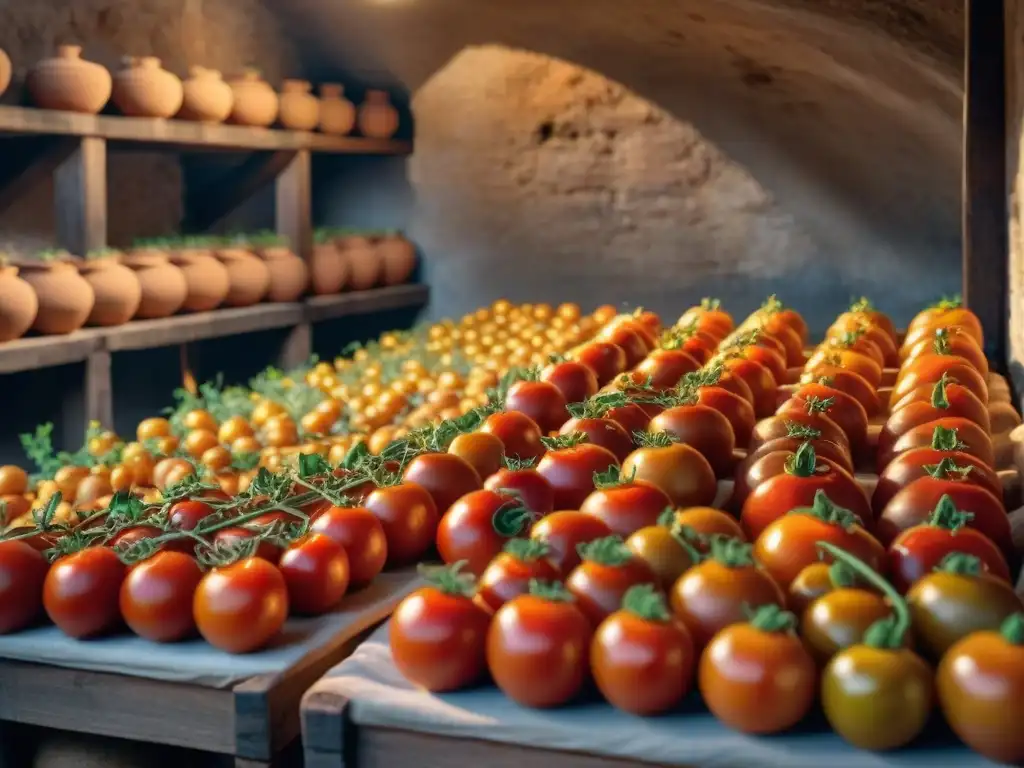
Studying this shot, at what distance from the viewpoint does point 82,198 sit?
4.54 meters

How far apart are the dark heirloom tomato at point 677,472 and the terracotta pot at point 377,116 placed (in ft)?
16.5

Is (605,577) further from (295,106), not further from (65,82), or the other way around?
(295,106)

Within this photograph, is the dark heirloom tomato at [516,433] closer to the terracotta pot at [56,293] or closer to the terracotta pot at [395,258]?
the terracotta pot at [56,293]

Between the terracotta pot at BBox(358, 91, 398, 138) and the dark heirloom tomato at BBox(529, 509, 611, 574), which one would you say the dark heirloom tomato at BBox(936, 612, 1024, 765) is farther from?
the terracotta pot at BBox(358, 91, 398, 138)

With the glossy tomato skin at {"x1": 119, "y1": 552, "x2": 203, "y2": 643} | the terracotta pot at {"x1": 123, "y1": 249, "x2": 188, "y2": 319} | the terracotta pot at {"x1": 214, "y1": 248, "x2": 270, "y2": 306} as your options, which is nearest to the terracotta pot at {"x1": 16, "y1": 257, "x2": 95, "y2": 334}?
the terracotta pot at {"x1": 123, "y1": 249, "x2": 188, "y2": 319}

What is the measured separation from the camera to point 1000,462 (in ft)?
7.81

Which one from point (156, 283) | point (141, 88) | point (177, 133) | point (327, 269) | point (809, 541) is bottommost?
point (809, 541)

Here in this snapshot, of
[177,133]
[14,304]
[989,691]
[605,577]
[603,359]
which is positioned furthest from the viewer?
[177,133]

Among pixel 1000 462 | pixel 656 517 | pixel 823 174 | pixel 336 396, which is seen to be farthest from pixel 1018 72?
pixel 823 174

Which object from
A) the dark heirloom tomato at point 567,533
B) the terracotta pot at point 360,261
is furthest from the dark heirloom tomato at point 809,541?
the terracotta pot at point 360,261

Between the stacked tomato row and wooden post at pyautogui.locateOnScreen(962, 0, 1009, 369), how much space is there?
1.78 m

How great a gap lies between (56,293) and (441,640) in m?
3.19

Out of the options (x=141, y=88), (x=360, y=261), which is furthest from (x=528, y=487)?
(x=360, y=261)

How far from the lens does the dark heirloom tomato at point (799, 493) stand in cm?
173
